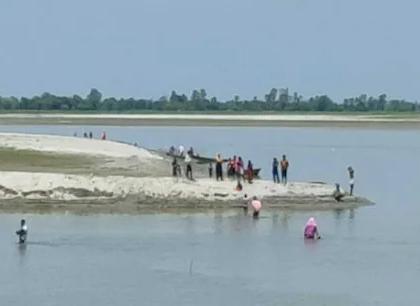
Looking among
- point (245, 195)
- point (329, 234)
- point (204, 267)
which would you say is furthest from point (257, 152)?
point (204, 267)

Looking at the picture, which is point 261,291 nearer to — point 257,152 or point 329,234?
point 329,234

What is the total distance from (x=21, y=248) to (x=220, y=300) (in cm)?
Result: 889

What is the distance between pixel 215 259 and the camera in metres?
32.6

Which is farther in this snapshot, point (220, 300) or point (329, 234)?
point (329, 234)

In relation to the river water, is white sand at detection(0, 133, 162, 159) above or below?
below

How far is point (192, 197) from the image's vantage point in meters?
45.2

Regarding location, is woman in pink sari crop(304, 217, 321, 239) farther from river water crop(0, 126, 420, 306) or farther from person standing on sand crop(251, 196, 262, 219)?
person standing on sand crop(251, 196, 262, 219)

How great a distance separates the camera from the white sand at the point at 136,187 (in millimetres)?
44719

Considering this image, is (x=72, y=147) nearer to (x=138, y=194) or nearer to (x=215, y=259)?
(x=138, y=194)

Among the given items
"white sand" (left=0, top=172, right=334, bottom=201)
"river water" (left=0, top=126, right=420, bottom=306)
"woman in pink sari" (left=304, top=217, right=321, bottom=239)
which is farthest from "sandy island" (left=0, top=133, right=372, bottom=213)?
"woman in pink sari" (left=304, top=217, right=321, bottom=239)

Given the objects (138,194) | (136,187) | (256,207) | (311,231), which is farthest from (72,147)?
(311,231)

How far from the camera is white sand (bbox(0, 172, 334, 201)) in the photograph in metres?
44.7

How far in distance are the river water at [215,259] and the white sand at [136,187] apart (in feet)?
7.00

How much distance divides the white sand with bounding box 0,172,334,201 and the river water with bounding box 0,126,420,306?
213 centimetres
